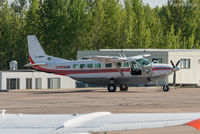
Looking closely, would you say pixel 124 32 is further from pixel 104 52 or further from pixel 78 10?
pixel 104 52

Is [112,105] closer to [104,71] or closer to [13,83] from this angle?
[104,71]

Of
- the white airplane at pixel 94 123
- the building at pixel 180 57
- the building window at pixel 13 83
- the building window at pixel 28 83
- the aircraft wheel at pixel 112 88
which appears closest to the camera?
the white airplane at pixel 94 123

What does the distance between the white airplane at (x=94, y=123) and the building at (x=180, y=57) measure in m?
44.9

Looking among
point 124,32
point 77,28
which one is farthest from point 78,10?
point 124,32

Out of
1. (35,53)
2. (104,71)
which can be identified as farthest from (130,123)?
(35,53)

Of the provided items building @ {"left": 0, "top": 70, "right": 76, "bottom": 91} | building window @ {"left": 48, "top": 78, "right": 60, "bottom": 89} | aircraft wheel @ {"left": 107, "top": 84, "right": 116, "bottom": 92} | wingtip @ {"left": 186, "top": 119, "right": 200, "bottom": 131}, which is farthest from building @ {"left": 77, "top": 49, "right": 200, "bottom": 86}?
wingtip @ {"left": 186, "top": 119, "right": 200, "bottom": 131}

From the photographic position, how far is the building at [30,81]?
151 feet

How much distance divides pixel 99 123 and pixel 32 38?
40.3 meters

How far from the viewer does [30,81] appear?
47.7 m

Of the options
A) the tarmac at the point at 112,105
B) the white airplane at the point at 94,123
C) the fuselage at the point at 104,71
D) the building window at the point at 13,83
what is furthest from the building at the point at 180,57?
the white airplane at the point at 94,123

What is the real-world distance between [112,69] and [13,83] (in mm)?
10995

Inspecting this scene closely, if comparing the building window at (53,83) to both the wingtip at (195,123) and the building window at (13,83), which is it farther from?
the wingtip at (195,123)

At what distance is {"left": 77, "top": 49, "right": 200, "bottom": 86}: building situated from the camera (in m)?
50.2

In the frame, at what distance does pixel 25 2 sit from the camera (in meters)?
137
